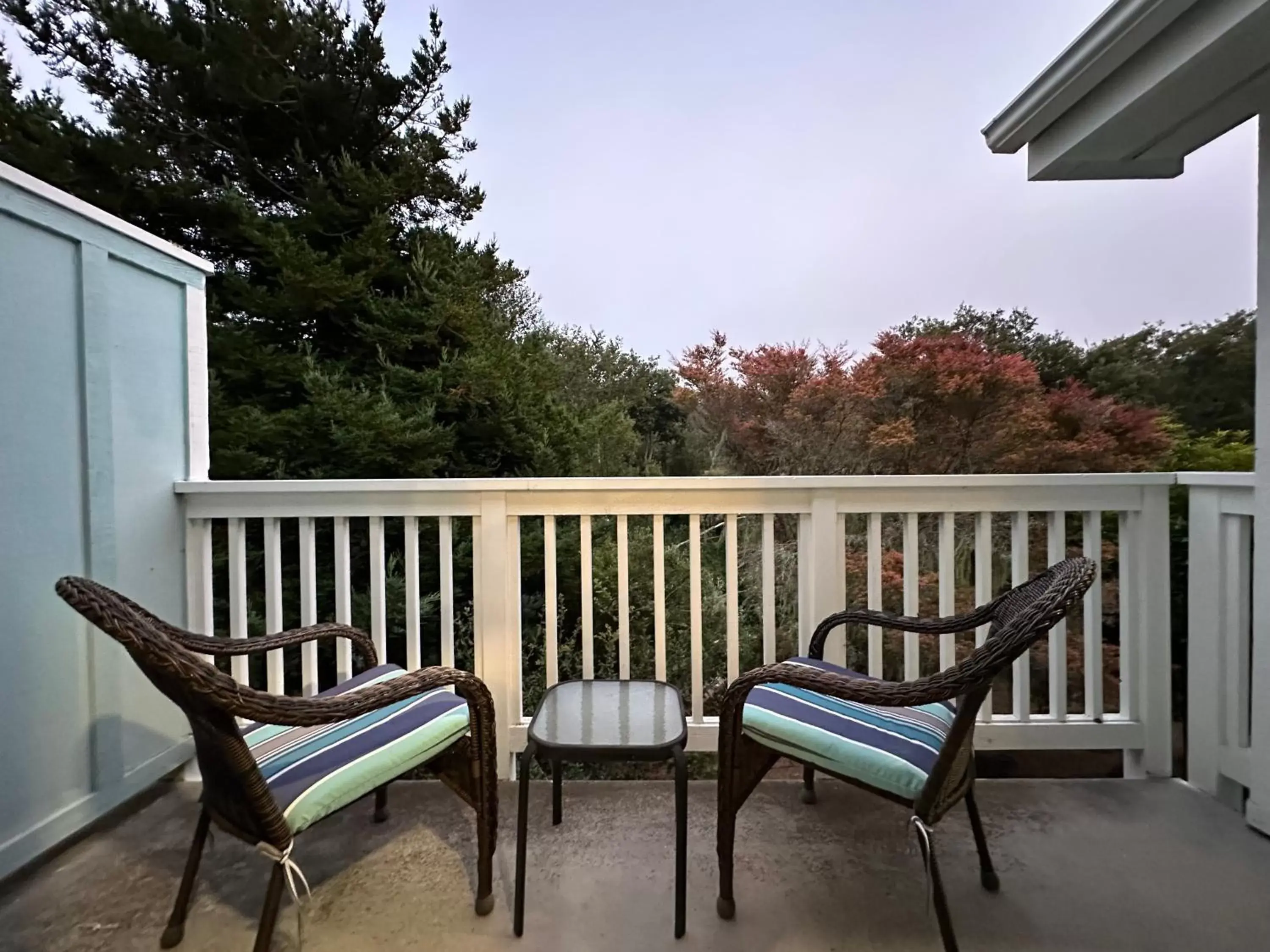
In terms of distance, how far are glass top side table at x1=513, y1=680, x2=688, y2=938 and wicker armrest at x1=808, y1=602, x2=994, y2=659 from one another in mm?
576

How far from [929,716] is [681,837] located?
2.43ft

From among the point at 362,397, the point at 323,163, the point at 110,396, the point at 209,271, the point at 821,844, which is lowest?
the point at 821,844

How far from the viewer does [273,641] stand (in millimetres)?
1727

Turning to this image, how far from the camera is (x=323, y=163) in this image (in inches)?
166

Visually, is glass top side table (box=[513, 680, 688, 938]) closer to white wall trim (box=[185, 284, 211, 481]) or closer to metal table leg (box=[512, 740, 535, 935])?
metal table leg (box=[512, 740, 535, 935])

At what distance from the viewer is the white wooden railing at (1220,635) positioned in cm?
191

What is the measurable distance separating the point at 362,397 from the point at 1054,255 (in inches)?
181

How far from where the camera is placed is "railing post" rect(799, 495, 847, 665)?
212 cm

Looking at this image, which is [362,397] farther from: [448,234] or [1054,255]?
[1054,255]

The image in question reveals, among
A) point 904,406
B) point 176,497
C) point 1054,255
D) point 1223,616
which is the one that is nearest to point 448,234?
point 176,497

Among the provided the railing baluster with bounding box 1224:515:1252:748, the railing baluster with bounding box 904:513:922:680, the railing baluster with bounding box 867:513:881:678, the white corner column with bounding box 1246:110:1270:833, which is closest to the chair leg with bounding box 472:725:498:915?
the railing baluster with bounding box 867:513:881:678

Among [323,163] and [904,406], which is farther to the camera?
[323,163]

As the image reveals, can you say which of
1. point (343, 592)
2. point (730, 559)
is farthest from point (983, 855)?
point (343, 592)

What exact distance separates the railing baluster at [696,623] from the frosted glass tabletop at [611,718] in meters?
0.40
